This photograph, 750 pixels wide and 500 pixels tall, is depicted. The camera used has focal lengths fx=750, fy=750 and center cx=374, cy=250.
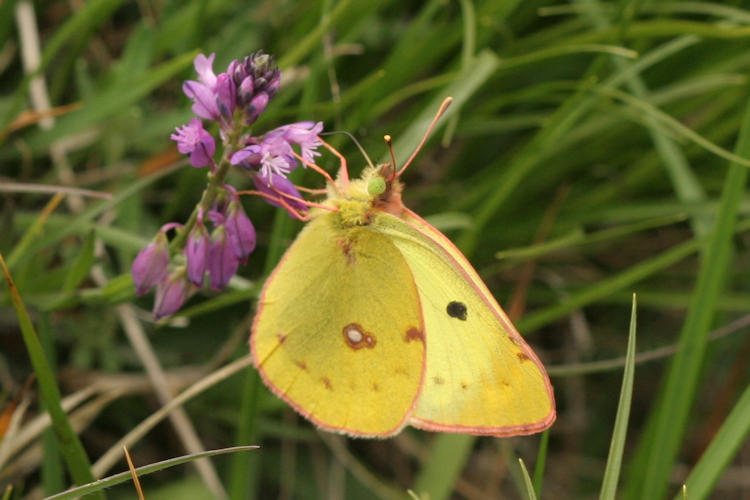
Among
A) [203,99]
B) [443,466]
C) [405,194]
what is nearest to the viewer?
[203,99]

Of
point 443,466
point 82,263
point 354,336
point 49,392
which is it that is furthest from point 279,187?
point 443,466

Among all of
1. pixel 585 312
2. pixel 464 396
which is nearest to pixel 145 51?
pixel 464 396

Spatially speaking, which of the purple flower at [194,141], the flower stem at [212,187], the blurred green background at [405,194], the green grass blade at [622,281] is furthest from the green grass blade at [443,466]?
the purple flower at [194,141]


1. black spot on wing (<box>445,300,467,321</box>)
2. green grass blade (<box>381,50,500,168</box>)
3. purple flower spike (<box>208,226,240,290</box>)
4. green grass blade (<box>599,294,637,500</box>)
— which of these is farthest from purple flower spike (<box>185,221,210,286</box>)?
green grass blade (<box>599,294,637,500</box>)

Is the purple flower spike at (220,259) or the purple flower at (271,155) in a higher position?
the purple flower at (271,155)

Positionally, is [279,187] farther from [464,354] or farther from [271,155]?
[464,354]

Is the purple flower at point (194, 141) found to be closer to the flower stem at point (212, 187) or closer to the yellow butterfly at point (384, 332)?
the flower stem at point (212, 187)
